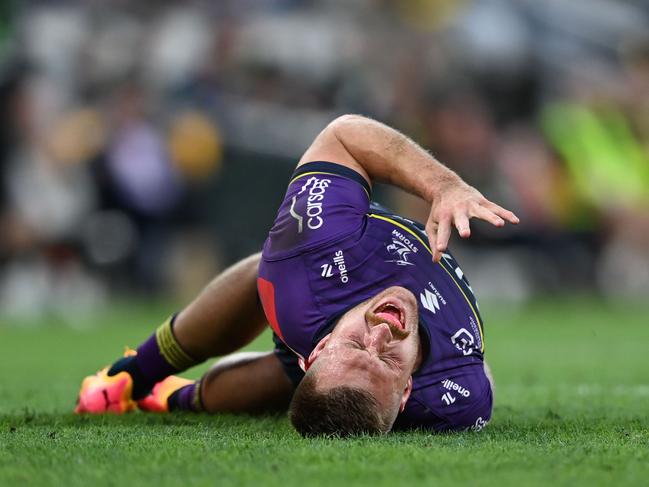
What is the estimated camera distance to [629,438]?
4113 mm

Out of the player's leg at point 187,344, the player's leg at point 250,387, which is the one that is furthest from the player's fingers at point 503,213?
the player's leg at point 250,387

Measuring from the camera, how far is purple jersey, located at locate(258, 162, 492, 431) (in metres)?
4.10

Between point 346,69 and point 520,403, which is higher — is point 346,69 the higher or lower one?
the higher one

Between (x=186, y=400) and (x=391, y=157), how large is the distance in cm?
160

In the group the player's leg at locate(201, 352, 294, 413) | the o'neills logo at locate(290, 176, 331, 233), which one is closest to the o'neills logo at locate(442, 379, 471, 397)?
the o'neills logo at locate(290, 176, 331, 233)

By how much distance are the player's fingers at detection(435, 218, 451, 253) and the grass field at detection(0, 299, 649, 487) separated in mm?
648

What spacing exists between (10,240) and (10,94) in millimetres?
1841

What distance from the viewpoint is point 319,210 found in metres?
4.23

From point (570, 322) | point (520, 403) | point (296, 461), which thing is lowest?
point (570, 322)

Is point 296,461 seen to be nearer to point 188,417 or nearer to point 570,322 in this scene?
point 188,417

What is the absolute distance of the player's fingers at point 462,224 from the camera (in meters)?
3.79

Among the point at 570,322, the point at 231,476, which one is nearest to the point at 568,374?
the point at 231,476

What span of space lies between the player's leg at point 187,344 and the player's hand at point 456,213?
1.02 m

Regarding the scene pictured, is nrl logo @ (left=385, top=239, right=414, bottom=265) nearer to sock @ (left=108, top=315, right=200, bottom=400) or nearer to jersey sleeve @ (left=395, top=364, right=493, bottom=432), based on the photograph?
jersey sleeve @ (left=395, top=364, right=493, bottom=432)
